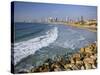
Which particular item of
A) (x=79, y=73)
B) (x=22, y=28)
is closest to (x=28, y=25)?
(x=22, y=28)

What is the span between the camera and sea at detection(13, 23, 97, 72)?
202 centimetres

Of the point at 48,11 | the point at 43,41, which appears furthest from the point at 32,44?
the point at 48,11

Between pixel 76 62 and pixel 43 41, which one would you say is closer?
pixel 43 41

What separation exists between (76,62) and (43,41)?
1.34 feet

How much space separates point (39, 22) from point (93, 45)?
0.64 m

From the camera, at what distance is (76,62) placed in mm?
2236

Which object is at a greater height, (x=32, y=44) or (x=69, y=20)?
(x=69, y=20)

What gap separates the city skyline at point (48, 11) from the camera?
2028 mm

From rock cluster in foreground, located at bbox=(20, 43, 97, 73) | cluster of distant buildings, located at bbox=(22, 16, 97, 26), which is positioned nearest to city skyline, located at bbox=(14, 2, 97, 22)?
cluster of distant buildings, located at bbox=(22, 16, 97, 26)

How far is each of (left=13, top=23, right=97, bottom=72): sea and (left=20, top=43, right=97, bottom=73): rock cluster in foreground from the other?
4cm

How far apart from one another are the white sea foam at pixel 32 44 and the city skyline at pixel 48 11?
17cm

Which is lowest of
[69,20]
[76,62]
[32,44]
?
[76,62]

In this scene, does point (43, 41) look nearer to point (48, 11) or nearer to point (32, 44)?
point (32, 44)
